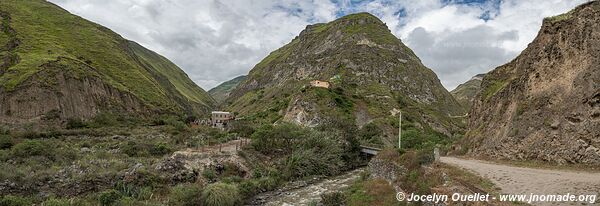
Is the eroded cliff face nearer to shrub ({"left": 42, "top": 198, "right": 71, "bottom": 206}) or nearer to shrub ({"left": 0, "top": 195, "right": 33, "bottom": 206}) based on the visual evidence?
shrub ({"left": 0, "top": 195, "right": 33, "bottom": 206})

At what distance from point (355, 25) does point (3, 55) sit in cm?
13236

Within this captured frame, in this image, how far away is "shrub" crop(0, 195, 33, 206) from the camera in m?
26.4

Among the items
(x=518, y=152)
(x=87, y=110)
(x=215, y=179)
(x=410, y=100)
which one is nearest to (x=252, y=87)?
(x=410, y=100)

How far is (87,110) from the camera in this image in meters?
89.9

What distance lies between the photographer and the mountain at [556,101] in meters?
21.6

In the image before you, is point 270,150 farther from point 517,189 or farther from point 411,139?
point 517,189

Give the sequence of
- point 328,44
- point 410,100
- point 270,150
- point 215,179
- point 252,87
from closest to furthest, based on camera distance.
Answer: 1. point 215,179
2. point 270,150
3. point 410,100
4. point 328,44
5. point 252,87

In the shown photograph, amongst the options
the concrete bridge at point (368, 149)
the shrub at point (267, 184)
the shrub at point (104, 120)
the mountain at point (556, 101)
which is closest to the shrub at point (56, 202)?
the shrub at point (267, 184)

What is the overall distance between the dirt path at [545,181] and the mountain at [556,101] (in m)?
3.06

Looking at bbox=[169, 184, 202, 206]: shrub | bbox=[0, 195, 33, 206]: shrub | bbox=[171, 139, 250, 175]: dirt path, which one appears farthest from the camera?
bbox=[171, 139, 250, 175]: dirt path

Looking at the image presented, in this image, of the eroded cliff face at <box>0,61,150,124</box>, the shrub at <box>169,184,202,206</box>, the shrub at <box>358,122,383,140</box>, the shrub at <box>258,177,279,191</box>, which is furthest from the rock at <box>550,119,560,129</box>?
the eroded cliff face at <box>0,61,150,124</box>

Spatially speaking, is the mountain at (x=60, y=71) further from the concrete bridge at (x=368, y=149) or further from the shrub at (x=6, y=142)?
the concrete bridge at (x=368, y=149)

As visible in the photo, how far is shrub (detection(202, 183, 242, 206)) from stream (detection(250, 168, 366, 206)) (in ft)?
8.00

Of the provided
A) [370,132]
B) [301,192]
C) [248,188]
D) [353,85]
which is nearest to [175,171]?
[248,188]
